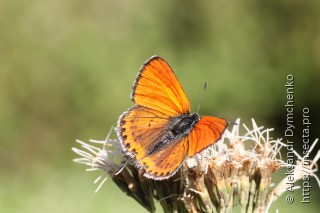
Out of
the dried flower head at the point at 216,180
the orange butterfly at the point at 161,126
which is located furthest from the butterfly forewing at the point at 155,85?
the dried flower head at the point at 216,180

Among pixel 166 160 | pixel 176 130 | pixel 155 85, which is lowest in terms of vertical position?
pixel 166 160

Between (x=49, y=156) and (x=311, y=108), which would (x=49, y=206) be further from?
(x=311, y=108)

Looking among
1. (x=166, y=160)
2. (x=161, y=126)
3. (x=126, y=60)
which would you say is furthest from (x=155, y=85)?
(x=126, y=60)

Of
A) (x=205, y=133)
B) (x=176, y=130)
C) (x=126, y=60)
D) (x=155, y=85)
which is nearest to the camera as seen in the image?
(x=205, y=133)

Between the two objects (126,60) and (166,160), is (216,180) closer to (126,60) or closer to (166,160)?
(166,160)

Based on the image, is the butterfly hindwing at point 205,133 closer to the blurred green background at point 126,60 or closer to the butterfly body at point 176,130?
the butterfly body at point 176,130

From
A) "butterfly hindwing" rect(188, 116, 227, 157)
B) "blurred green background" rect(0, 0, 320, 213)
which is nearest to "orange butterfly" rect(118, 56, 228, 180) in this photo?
"butterfly hindwing" rect(188, 116, 227, 157)

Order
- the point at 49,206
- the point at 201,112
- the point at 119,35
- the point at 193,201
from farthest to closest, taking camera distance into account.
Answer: the point at 119,35
the point at 201,112
the point at 49,206
the point at 193,201

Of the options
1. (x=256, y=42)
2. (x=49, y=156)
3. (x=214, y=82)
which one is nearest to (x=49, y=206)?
(x=49, y=156)
